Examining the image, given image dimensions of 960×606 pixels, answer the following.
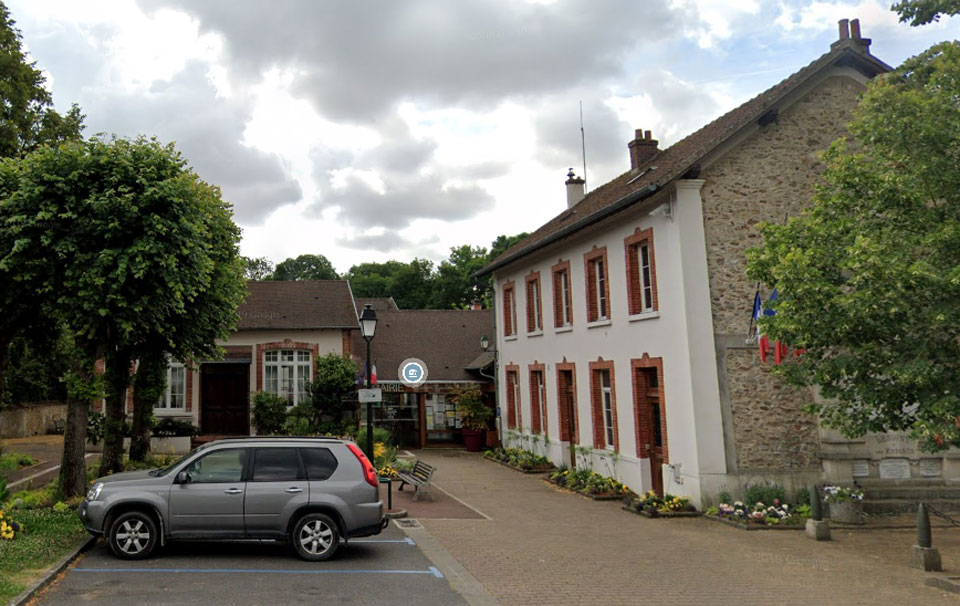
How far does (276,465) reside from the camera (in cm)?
984

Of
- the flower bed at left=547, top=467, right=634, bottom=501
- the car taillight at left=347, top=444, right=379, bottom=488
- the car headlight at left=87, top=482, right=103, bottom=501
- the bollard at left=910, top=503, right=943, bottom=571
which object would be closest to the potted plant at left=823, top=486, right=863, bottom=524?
the bollard at left=910, top=503, right=943, bottom=571

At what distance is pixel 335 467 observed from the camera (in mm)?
9883

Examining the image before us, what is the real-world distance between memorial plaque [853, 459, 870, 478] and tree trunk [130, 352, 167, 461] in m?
14.6

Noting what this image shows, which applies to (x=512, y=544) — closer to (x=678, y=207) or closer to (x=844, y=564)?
(x=844, y=564)

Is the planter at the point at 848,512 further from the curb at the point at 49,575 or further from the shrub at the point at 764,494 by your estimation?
the curb at the point at 49,575

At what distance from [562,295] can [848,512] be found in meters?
9.56

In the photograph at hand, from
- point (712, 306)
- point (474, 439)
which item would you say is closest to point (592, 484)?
point (712, 306)

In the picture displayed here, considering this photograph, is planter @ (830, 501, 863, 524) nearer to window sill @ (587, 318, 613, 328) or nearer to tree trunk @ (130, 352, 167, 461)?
window sill @ (587, 318, 613, 328)

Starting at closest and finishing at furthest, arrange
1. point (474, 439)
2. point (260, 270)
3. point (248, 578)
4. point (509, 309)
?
point (248, 578)
point (509, 309)
point (474, 439)
point (260, 270)

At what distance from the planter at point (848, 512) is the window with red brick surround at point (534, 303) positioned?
10.7m

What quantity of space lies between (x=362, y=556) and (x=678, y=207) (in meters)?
8.64

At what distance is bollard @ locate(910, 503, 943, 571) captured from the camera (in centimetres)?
953

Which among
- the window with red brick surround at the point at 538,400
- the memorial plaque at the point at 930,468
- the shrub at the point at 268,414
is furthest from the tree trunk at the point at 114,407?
the memorial plaque at the point at 930,468

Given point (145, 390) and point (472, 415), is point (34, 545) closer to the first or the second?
point (145, 390)
